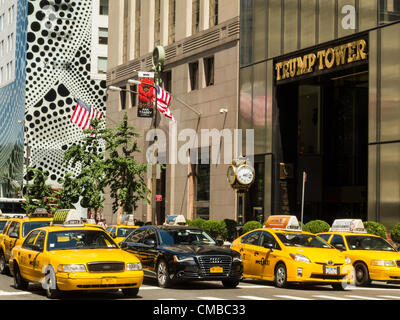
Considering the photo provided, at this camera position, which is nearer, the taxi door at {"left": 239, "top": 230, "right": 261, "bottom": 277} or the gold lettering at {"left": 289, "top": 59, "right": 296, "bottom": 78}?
the taxi door at {"left": 239, "top": 230, "right": 261, "bottom": 277}

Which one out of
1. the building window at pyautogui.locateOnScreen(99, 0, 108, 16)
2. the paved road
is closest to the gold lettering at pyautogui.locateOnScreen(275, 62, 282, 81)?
the paved road

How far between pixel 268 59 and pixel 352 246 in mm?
20951

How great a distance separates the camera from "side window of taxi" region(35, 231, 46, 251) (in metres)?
17.1

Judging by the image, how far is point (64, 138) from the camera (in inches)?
3575

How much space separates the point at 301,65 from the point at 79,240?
2407 centimetres

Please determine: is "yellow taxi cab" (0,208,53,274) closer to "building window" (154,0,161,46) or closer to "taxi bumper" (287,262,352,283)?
"taxi bumper" (287,262,352,283)

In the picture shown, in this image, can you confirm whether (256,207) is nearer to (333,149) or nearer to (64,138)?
(333,149)

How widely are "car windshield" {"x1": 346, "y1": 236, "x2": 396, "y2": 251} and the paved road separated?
1432 millimetres

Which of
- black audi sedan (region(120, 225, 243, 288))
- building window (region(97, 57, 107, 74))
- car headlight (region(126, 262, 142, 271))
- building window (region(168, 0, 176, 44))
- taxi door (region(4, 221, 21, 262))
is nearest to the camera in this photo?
car headlight (region(126, 262, 142, 271))

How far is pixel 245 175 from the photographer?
3525cm

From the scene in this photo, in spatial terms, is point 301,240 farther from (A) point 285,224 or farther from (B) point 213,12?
(B) point 213,12

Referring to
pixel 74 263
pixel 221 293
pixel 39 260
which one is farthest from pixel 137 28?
pixel 74 263

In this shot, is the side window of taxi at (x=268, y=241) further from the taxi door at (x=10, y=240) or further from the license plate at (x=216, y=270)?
the taxi door at (x=10, y=240)

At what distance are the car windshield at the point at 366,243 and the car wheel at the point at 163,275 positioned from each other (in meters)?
5.97
